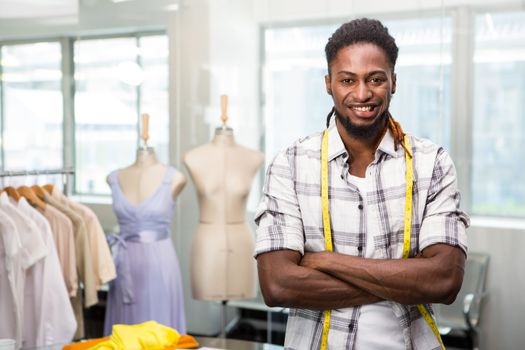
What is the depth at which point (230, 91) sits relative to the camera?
5082 mm

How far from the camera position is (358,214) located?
1.77 meters

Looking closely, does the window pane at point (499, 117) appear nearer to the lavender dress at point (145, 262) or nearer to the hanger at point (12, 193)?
the lavender dress at point (145, 262)

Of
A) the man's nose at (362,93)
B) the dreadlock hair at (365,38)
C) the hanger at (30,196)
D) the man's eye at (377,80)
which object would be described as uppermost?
the dreadlock hair at (365,38)

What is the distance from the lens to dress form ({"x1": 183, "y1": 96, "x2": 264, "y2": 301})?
400 cm

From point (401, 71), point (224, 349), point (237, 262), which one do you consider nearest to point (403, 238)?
point (224, 349)

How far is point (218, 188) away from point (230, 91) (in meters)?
1.22

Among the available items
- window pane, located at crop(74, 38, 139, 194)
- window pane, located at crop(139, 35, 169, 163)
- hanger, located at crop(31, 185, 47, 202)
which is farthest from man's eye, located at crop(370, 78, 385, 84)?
window pane, located at crop(74, 38, 139, 194)

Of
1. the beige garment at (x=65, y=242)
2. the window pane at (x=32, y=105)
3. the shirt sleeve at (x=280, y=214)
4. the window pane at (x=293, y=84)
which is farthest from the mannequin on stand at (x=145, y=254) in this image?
the shirt sleeve at (x=280, y=214)

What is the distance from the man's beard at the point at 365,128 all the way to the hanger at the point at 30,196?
2.36 m

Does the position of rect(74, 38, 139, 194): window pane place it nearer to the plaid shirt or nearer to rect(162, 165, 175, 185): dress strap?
rect(162, 165, 175, 185): dress strap

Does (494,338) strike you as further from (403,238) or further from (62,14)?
(62,14)

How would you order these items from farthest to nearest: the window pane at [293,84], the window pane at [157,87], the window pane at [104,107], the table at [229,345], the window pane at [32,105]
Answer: the window pane at [32,105]
the window pane at [104,107]
the window pane at [157,87]
the window pane at [293,84]
the table at [229,345]

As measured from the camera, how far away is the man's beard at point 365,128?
181 cm

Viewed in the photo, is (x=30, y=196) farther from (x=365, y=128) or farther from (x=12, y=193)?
(x=365, y=128)
